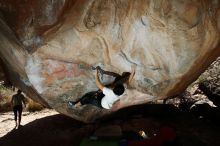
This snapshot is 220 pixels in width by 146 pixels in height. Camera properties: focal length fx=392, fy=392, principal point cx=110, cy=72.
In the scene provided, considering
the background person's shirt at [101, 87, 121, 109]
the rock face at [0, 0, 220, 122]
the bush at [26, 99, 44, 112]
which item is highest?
the rock face at [0, 0, 220, 122]

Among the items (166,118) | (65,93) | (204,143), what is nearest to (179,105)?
(166,118)

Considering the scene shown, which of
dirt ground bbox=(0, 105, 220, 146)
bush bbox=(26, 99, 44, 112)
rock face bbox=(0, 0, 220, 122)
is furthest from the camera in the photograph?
bush bbox=(26, 99, 44, 112)

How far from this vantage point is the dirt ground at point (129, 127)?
500 inches

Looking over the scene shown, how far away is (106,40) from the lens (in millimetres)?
10156

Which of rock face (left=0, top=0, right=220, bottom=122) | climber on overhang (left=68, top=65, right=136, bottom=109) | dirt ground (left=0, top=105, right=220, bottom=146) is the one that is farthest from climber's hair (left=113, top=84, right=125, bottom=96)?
dirt ground (left=0, top=105, right=220, bottom=146)

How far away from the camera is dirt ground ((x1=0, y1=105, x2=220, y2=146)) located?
41.7 feet

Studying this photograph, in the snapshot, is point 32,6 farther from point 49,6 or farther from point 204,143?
point 204,143

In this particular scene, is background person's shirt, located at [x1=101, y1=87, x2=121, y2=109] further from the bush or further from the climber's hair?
the bush

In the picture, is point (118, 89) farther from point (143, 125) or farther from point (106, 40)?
point (143, 125)

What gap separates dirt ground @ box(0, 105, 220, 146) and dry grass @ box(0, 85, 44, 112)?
394 centimetres

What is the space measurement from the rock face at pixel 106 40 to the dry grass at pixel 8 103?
28.2 feet

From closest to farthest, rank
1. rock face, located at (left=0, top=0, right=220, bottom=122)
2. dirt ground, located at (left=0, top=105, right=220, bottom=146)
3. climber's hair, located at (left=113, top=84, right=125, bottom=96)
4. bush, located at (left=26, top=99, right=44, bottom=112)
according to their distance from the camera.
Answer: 1. rock face, located at (left=0, top=0, right=220, bottom=122)
2. climber's hair, located at (left=113, top=84, right=125, bottom=96)
3. dirt ground, located at (left=0, top=105, right=220, bottom=146)
4. bush, located at (left=26, top=99, right=44, bottom=112)

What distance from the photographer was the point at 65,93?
38.0 ft

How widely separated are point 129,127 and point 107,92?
3535 millimetres
